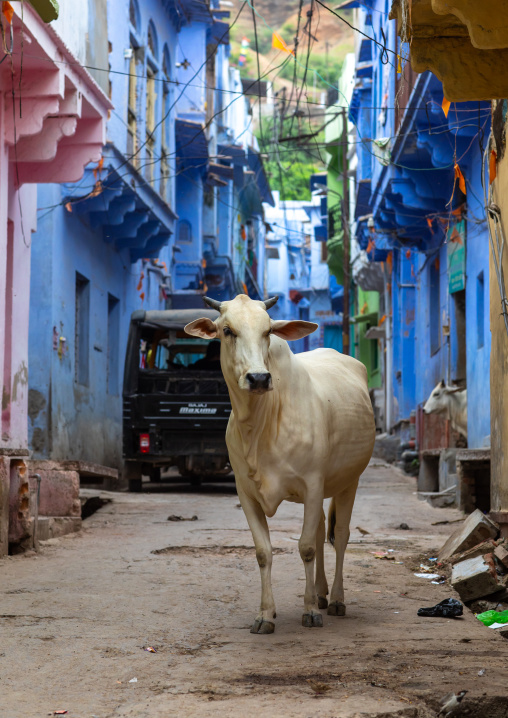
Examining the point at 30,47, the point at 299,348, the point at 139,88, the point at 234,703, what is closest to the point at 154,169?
the point at 139,88

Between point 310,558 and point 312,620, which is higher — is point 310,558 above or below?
above

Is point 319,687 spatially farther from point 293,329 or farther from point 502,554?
point 502,554

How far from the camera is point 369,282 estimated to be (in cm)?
2806

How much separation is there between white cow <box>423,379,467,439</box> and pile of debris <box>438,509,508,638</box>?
665 centimetres

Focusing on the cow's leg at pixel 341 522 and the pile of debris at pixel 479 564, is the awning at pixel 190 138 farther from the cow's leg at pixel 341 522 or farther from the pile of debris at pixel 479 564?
the cow's leg at pixel 341 522

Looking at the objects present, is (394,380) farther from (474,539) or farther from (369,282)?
(474,539)

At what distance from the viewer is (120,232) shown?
17.9 m

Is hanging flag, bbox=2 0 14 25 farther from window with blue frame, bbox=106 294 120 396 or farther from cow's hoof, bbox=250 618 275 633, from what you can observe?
window with blue frame, bbox=106 294 120 396

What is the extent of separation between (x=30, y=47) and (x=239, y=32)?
373ft

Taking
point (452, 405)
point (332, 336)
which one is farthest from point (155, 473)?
point (332, 336)

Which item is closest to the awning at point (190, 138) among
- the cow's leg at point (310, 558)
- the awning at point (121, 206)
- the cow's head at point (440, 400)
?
the awning at point (121, 206)

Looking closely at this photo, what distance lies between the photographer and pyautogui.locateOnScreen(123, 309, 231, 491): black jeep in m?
14.5

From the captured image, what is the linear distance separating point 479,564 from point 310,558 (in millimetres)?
1638

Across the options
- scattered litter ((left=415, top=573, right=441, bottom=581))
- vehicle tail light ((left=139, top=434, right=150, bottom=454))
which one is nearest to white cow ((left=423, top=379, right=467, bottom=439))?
vehicle tail light ((left=139, top=434, right=150, bottom=454))
